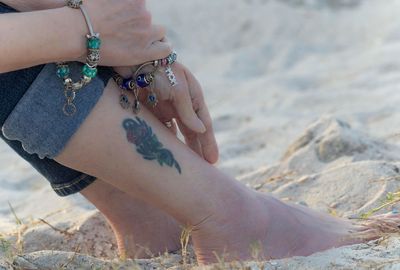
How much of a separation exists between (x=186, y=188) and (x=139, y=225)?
287 millimetres

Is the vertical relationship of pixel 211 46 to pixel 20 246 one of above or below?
below

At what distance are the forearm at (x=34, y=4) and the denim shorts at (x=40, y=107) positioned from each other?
2cm

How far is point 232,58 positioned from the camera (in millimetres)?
4125

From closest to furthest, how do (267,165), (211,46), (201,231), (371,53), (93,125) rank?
(93,125) → (201,231) → (267,165) → (371,53) → (211,46)

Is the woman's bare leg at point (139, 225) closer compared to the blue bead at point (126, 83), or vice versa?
the blue bead at point (126, 83)

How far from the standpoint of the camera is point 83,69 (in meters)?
1.56

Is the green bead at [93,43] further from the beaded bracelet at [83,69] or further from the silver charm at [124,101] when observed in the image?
the silver charm at [124,101]

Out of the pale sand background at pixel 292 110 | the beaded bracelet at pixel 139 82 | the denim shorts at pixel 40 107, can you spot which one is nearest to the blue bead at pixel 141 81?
the beaded bracelet at pixel 139 82

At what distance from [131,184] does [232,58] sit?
2.57 metres

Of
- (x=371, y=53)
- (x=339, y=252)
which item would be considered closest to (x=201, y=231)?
(x=339, y=252)

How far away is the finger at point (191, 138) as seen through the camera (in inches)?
72.9

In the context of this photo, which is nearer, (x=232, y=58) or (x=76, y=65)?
(x=76, y=65)

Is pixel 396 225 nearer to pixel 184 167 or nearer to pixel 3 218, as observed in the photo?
pixel 184 167

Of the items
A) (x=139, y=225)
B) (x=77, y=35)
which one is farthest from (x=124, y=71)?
(x=139, y=225)
